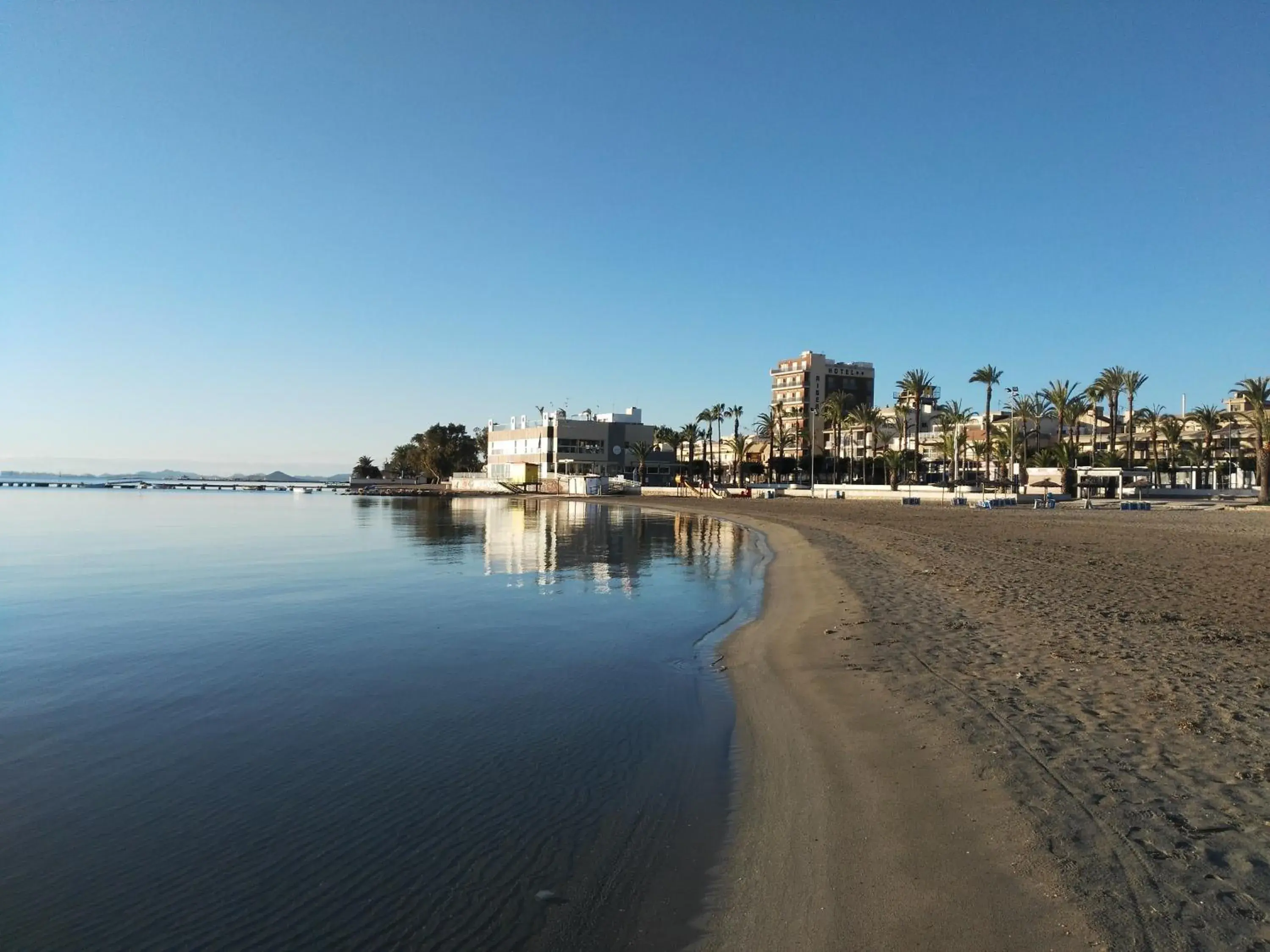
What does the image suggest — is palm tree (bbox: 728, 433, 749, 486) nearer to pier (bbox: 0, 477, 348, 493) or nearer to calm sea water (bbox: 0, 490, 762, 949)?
pier (bbox: 0, 477, 348, 493)

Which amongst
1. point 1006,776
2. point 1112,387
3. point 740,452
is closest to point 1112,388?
point 1112,387

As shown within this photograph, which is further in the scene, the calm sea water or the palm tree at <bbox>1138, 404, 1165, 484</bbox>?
the palm tree at <bbox>1138, 404, 1165, 484</bbox>

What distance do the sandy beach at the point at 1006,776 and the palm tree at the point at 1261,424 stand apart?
56217mm

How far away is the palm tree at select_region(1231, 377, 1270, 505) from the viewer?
197 ft

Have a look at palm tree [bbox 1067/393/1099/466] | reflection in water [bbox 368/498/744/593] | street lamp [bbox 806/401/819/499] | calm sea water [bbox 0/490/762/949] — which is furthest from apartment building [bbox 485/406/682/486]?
calm sea water [bbox 0/490/762/949]

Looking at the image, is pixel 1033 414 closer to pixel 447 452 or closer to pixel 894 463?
pixel 894 463

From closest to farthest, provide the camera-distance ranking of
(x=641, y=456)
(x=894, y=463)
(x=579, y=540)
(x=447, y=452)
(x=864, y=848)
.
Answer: (x=864, y=848)
(x=579, y=540)
(x=894, y=463)
(x=641, y=456)
(x=447, y=452)

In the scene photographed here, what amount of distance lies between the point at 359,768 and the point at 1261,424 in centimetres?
7615

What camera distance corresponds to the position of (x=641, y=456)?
420ft

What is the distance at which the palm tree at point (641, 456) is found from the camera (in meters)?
128

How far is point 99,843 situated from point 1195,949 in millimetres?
8145

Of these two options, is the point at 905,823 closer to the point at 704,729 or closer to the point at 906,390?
the point at 704,729

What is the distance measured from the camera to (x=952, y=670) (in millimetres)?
10812

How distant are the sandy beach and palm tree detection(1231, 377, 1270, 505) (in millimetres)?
56217
